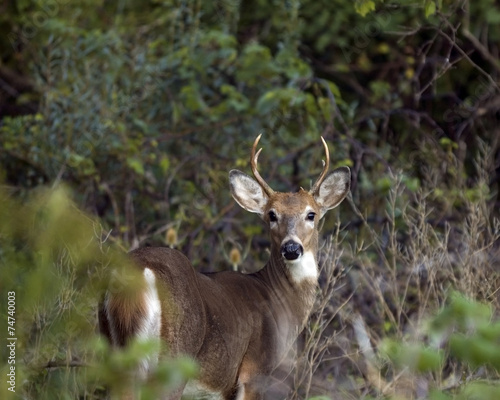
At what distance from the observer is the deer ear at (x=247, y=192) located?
5418 millimetres

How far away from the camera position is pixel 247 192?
215 inches

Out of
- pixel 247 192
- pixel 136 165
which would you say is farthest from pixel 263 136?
pixel 247 192

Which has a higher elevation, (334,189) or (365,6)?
(365,6)

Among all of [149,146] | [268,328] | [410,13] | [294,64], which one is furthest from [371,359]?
[410,13]

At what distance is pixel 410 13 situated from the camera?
894 cm

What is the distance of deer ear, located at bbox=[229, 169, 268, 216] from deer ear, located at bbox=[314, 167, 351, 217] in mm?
297

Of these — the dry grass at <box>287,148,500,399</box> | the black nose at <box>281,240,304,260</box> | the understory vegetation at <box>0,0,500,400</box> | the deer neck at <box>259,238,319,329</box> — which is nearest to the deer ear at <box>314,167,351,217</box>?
the dry grass at <box>287,148,500,399</box>

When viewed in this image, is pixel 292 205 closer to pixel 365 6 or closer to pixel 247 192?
Answer: pixel 247 192

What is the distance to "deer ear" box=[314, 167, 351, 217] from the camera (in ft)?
17.7

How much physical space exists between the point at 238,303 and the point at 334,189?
102 cm

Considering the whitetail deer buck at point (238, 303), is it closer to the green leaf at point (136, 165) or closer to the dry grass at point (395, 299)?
the dry grass at point (395, 299)

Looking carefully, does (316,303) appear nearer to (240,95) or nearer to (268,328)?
(268,328)

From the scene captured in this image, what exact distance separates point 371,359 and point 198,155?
119 inches

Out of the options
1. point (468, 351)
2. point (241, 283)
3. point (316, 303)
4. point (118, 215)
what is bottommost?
point (118, 215)
